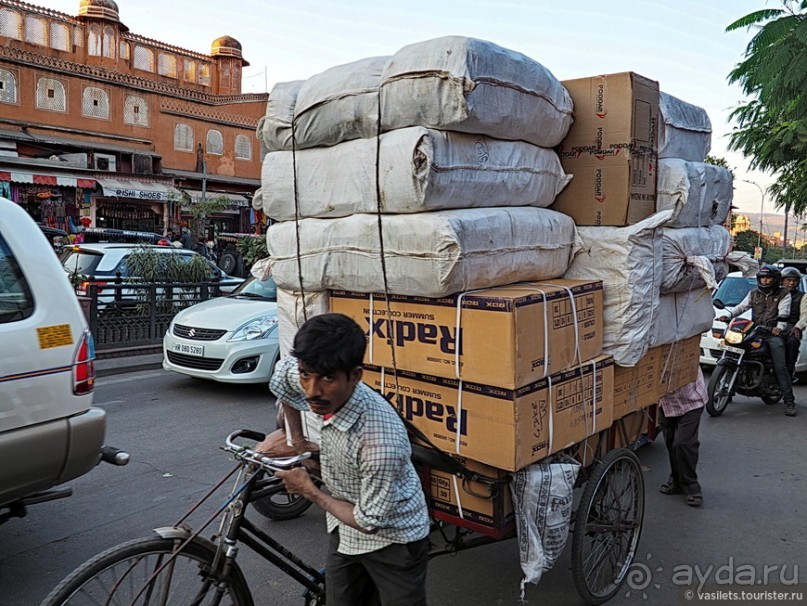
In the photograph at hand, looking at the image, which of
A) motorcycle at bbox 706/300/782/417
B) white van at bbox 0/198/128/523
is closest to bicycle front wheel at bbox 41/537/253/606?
white van at bbox 0/198/128/523

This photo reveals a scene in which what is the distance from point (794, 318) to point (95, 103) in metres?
24.3

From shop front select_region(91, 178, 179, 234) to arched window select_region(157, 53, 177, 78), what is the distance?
989 cm

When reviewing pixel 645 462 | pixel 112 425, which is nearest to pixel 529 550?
pixel 645 462

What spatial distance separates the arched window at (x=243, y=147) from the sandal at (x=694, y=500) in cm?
2823

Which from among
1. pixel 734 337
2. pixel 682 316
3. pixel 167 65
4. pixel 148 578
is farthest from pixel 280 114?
pixel 167 65

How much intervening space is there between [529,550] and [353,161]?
194 centimetres

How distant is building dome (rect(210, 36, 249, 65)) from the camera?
33438 mm

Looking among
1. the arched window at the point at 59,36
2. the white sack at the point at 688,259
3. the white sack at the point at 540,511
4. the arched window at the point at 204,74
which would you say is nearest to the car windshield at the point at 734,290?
the white sack at the point at 688,259

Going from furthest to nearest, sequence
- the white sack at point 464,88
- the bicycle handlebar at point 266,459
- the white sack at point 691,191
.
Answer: the white sack at point 691,191 → the white sack at point 464,88 → the bicycle handlebar at point 266,459

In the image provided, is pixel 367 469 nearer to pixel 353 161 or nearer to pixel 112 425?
pixel 353 161

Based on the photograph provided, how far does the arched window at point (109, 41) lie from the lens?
2836 centimetres

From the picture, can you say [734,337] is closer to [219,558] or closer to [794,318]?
[794,318]

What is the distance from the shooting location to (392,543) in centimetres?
207

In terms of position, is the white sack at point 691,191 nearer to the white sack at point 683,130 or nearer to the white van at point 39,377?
the white sack at point 683,130
